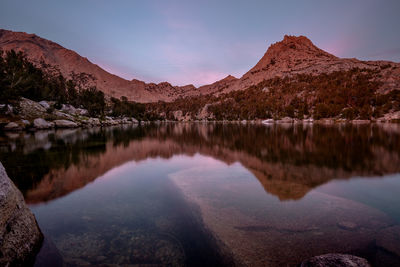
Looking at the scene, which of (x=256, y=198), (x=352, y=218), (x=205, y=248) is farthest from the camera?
(x=256, y=198)

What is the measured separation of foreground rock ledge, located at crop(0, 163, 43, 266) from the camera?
4731 mm

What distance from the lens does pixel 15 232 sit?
5.16 meters

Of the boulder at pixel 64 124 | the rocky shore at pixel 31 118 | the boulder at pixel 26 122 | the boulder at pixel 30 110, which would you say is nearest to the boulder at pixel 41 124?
the rocky shore at pixel 31 118

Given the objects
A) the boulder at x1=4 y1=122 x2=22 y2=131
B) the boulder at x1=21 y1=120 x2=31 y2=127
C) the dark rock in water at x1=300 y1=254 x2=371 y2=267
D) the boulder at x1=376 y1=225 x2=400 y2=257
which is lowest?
the boulder at x1=376 y1=225 x2=400 y2=257

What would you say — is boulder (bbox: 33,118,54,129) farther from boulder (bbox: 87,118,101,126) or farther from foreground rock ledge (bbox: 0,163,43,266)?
foreground rock ledge (bbox: 0,163,43,266)

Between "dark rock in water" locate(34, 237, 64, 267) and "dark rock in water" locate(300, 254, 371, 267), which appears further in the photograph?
"dark rock in water" locate(34, 237, 64, 267)

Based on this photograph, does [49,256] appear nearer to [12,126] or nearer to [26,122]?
[12,126]

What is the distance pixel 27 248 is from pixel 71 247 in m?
1.07

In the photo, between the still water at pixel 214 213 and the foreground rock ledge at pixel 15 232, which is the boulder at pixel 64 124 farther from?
the foreground rock ledge at pixel 15 232

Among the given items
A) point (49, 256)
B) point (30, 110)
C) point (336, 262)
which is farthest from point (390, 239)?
point (30, 110)

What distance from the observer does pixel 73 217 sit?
7.90m

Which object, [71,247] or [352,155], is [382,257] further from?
[352,155]

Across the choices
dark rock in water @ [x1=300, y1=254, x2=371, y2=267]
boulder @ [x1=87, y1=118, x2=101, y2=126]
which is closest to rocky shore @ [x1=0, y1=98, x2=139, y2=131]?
boulder @ [x1=87, y1=118, x2=101, y2=126]

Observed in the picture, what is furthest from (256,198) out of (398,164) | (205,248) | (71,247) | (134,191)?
(398,164)
